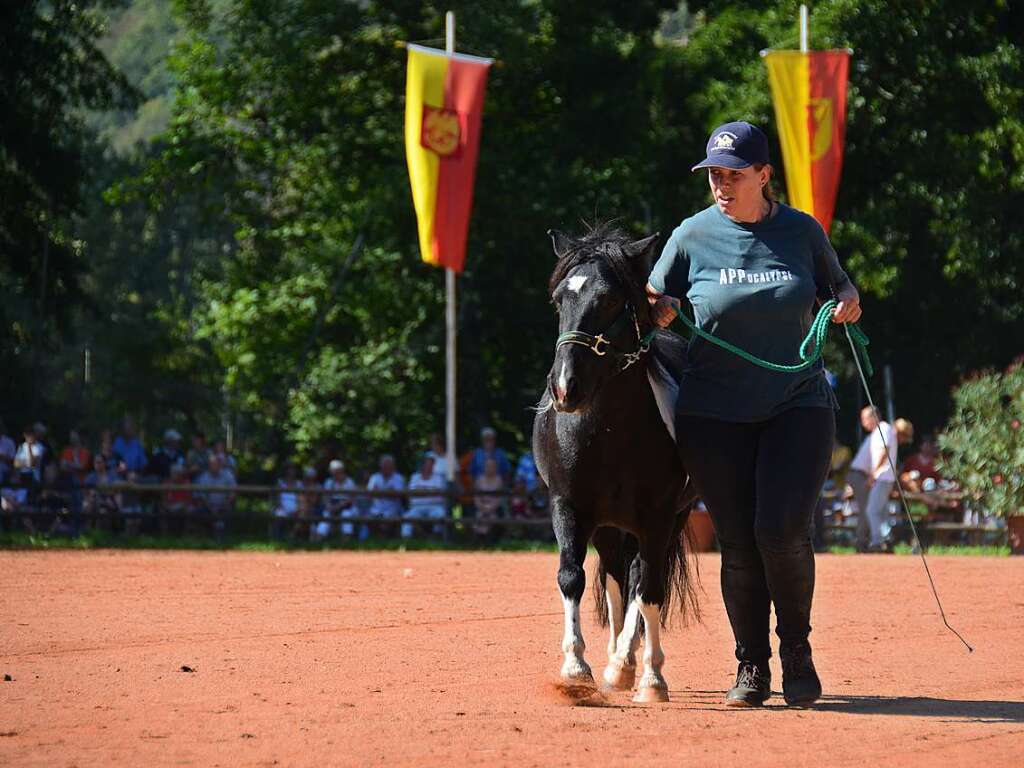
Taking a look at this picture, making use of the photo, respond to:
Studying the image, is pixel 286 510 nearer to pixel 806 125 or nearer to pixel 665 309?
pixel 806 125

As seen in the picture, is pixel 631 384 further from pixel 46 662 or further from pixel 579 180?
pixel 579 180

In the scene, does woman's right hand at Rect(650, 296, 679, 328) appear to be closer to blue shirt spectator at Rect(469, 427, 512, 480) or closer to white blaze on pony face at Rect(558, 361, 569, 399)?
white blaze on pony face at Rect(558, 361, 569, 399)

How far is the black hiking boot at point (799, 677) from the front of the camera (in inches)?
282

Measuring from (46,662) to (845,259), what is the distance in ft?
78.6

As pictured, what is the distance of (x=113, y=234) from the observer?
82000 millimetres

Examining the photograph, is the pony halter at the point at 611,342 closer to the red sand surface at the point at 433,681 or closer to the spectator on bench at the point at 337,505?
the red sand surface at the point at 433,681

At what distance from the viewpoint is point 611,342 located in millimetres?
7332

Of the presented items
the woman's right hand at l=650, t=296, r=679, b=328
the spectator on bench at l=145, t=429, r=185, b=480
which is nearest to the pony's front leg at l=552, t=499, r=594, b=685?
the woman's right hand at l=650, t=296, r=679, b=328

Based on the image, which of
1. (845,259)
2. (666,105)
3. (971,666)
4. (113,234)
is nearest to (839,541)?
(845,259)

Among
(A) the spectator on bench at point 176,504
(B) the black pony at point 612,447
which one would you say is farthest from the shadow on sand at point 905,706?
(A) the spectator on bench at point 176,504

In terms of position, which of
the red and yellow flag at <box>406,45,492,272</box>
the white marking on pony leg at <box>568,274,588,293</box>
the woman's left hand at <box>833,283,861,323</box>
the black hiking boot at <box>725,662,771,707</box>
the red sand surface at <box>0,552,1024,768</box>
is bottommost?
the red sand surface at <box>0,552,1024,768</box>

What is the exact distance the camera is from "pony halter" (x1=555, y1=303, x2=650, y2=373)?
23.6ft

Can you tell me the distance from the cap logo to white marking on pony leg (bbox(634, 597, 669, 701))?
2.22 m

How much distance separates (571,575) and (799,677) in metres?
1.14
